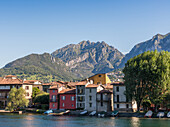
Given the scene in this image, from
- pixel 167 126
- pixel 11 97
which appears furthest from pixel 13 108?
pixel 167 126

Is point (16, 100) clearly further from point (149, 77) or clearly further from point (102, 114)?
point (149, 77)

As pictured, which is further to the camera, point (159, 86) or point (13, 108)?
point (13, 108)

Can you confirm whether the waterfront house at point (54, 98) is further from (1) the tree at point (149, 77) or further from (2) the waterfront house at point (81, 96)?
(1) the tree at point (149, 77)

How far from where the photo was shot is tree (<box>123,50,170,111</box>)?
8338 centimetres

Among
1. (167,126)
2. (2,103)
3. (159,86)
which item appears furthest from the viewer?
(2,103)

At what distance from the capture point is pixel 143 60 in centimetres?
8875

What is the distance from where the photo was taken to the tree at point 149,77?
83.4 metres

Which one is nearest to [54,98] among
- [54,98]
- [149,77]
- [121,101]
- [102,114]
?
[54,98]

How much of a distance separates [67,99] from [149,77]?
37.7m

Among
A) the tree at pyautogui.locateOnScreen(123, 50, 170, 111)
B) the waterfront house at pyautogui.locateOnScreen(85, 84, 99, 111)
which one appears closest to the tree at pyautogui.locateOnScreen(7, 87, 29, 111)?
the waterfront house at pyautogui.locateOnScreen(85, 84, 99, 111)

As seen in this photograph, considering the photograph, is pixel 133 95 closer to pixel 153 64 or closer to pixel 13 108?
pixel 153 64

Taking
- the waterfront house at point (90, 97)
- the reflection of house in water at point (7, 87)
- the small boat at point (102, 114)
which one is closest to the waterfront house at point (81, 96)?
the waterfront house at point (90, 97)

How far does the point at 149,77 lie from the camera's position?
85.7m

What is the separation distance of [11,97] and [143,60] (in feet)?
188
